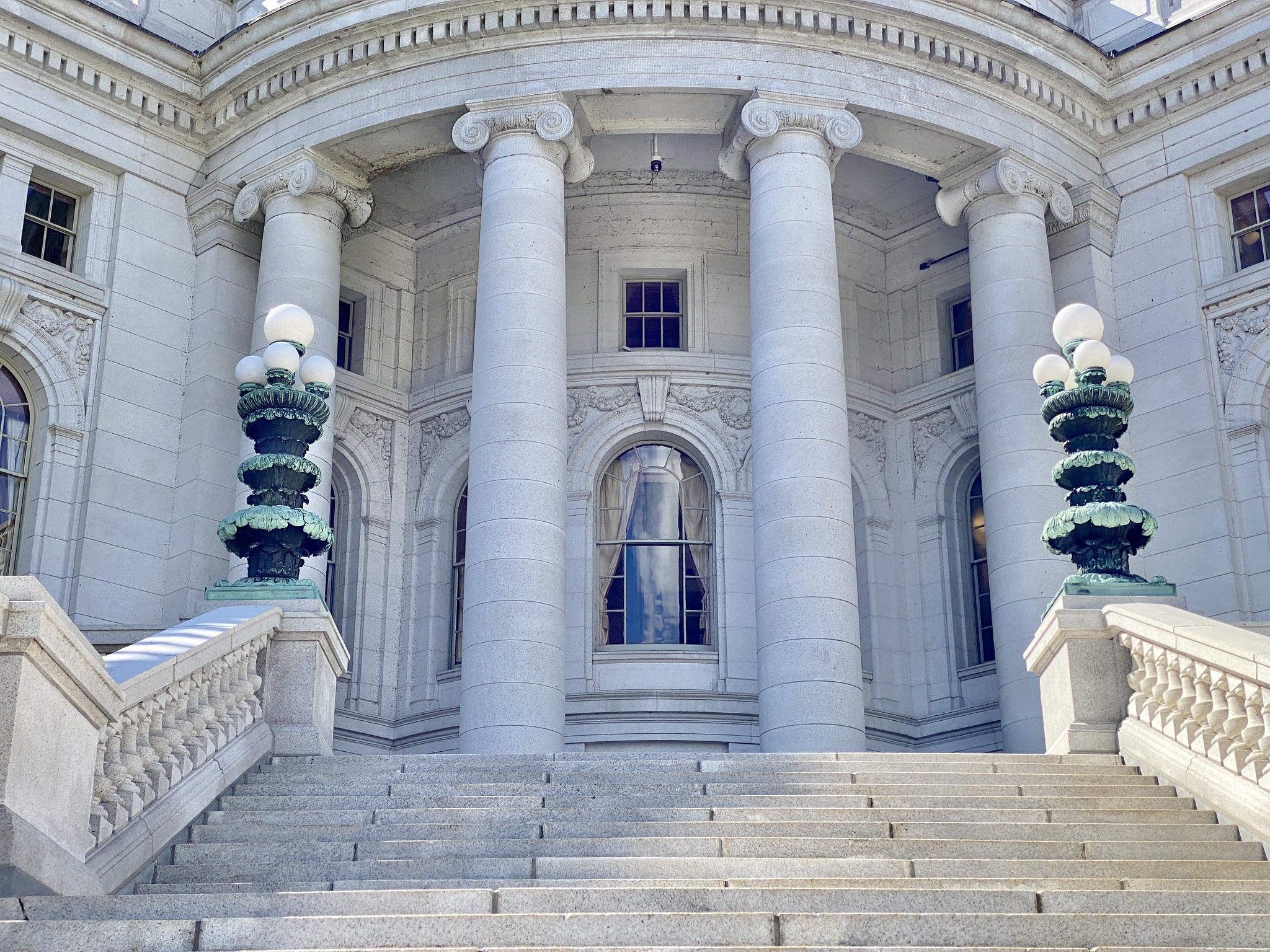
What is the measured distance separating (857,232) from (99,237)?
10.9 metres

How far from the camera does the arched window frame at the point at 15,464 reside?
2209 cm

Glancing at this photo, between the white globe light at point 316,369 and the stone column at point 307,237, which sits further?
the stone column at point 307,237

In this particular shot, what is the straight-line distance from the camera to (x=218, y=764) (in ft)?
40.9

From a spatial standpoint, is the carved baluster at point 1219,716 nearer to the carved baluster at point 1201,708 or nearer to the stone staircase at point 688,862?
the carved baluster at point 1201,708

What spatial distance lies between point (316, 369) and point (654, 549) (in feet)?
33.4

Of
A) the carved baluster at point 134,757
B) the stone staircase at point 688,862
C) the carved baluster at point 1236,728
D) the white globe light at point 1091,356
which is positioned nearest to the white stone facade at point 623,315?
the white globe light at point 1091,356

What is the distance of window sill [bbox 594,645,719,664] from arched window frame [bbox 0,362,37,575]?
7.50m

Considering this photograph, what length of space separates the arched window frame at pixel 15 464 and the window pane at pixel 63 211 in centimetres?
218

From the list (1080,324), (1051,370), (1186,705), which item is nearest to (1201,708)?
(1186,705)

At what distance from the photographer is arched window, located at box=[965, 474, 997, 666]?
24.8 metres

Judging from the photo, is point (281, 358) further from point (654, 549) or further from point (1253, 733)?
point (654, 549)

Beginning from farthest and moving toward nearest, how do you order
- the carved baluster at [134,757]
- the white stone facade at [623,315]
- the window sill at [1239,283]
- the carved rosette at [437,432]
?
1. the carved rosette at [437,432]
2. the window sill at [1239,283]
3. the white stone facade at [623,315]
4. the carved baluster at [134,757]

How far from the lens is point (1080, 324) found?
15445mm

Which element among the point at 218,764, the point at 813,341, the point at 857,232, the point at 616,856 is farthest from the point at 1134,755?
the point at 857,232
